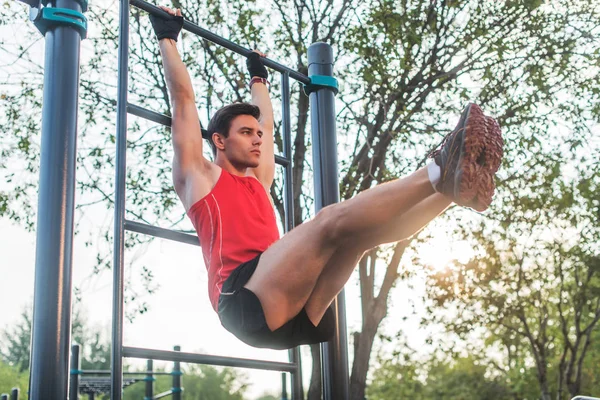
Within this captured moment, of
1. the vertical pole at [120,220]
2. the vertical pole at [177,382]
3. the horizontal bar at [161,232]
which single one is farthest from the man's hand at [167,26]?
the vertical pole at [177,382]

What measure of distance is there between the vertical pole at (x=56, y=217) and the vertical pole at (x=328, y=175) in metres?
1.37

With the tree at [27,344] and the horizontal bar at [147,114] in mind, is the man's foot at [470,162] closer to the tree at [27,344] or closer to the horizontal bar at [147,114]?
the horizontal bar at [147,114]

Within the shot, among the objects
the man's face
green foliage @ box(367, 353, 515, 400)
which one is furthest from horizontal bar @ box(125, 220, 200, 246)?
green foliage @ box(367, 353, 515, 400)

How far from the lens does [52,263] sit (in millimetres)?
2201

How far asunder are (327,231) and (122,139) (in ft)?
2.54

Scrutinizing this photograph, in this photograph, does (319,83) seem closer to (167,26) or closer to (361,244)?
(167,26)

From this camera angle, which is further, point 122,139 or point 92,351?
point 92,351

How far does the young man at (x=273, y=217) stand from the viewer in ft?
7.04

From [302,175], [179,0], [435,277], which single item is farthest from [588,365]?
[179,0]

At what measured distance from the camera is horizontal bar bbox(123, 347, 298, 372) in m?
2.37

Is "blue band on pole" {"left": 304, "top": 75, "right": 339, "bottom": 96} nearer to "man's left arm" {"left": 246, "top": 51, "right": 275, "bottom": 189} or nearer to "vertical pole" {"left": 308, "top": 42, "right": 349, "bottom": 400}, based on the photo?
"vertical pole" {"left": 308, "top": 42, "right": 349, "bottom": 400}

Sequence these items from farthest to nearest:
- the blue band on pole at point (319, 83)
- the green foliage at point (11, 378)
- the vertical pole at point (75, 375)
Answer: the green foliage at point (11, 378)
the vertical pole at point (75, 375)
the blue band on pole at point (319, 83)

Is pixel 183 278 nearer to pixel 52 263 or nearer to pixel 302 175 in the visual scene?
pixel 302 175

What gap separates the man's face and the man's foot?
912 millimetres
